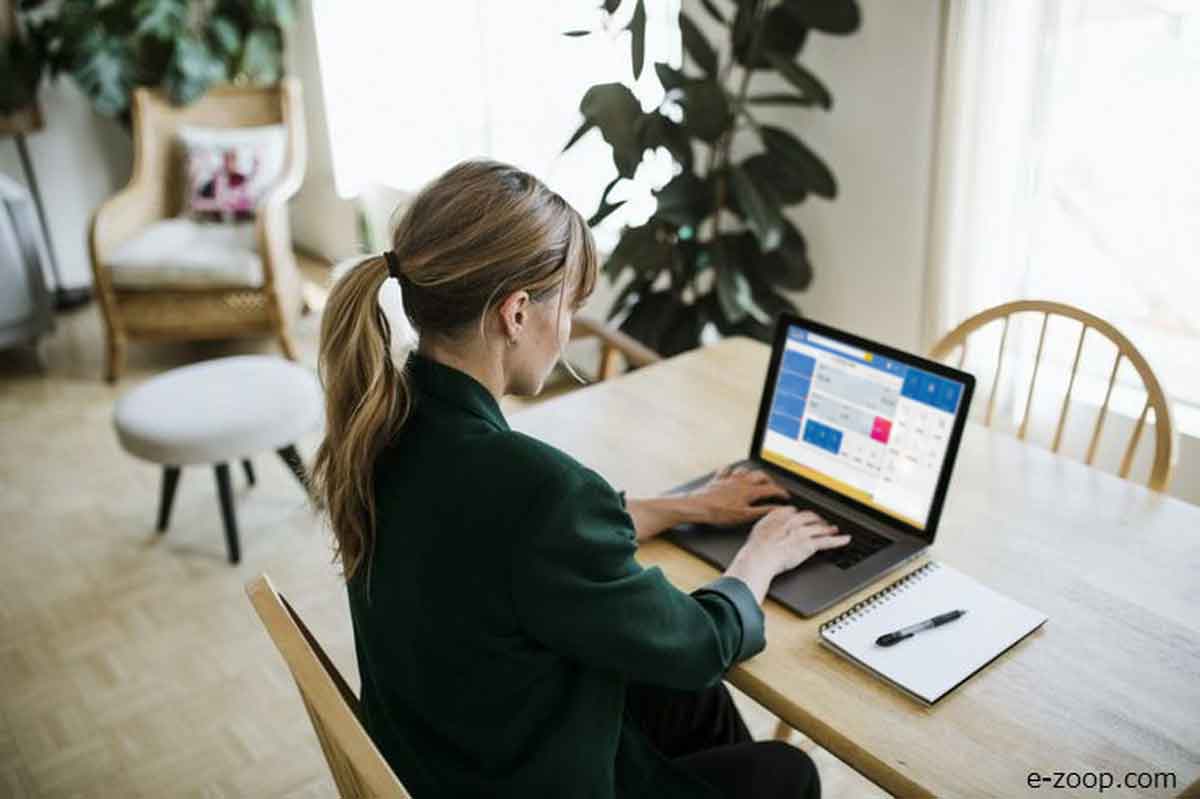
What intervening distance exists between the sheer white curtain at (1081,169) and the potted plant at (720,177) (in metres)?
0.33

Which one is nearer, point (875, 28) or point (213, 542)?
point (875, 28)

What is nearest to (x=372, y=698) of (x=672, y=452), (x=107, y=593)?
(x=672, y=452)

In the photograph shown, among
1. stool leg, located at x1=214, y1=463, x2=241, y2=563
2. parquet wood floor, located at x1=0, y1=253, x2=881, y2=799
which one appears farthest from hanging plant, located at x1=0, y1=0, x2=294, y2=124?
stool leg, located at x1=214, y1=463, x2=241, y2=563

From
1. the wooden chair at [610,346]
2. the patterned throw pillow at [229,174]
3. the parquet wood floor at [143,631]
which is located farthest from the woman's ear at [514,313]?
the patterned throw pillow at [229,174]

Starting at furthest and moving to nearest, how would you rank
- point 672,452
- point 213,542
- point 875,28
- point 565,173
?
point 565,173, point 213,542, point 875,28, point 672,452

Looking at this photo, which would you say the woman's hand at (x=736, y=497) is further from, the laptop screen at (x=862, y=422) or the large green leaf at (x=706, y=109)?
the large green leaf at (x=706, y=109)

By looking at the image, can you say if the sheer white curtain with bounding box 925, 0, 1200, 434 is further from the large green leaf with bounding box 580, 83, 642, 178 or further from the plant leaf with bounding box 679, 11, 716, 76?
the large green leaf with bounding box 580, 83, 642, 178

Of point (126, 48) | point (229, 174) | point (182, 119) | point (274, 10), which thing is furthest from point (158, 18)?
point (229, 174)

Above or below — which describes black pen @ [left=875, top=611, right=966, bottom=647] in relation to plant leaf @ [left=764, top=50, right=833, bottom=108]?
below

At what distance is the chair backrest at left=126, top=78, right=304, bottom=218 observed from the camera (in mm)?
3979

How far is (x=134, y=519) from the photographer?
2.84 meters

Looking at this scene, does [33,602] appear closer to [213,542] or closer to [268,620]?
[213,542]

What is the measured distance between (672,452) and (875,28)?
4.65 ft

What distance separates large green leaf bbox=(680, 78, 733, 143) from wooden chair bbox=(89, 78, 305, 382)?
188 cm
